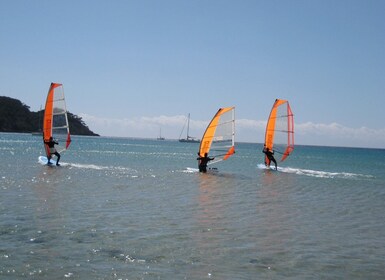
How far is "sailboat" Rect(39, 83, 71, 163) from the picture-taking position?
28219mm

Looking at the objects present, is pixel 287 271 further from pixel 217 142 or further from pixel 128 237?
pixel 217 142

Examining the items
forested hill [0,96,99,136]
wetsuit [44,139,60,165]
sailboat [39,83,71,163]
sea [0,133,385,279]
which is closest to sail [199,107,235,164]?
sailboat [39,83,71,163]

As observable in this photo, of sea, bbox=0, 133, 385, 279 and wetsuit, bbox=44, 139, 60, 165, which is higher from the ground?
wetsuit, bbox=44, 139, 60, 165

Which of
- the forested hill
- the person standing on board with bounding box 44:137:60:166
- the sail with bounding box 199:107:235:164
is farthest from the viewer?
the forested hill

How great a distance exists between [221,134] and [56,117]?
10.1m

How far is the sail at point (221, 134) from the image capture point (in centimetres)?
2791

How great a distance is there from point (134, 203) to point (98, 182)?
6.36 m

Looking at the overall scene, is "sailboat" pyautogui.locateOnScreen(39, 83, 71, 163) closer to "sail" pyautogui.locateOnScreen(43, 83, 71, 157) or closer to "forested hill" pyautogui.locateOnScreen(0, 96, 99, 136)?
"sail" pyautogui.locateOnScreen(43, 83, 71, 157)

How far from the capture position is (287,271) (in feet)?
24.2

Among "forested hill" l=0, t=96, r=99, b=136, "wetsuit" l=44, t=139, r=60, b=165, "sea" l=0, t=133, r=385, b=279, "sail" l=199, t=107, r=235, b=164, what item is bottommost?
"sea" l=0, t=133, r=385, b=279

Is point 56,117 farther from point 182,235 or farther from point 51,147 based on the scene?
point 182,235

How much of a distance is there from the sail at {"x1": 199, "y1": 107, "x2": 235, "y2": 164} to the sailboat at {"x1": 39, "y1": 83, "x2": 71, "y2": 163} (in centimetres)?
847

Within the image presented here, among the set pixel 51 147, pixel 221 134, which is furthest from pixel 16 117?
pixel 221 134

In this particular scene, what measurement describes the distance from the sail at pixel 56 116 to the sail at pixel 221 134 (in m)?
8.48
